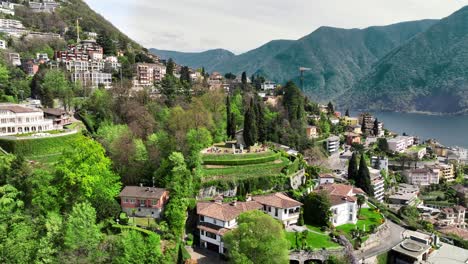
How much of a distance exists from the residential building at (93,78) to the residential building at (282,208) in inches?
1808

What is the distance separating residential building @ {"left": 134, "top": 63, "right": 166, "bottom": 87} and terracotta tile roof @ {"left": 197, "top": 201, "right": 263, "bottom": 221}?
48.0 meters

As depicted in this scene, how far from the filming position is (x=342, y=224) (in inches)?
1598

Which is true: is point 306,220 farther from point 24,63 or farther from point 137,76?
point 24,63

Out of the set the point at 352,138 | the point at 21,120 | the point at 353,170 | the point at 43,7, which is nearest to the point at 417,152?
the point at 352,138

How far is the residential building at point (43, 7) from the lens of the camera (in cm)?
11072

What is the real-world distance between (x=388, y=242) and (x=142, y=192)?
27.9m

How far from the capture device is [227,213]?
115 feet

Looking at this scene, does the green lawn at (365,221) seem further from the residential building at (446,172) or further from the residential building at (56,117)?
the residential building at (446,172)

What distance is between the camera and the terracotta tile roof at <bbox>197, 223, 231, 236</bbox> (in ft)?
108

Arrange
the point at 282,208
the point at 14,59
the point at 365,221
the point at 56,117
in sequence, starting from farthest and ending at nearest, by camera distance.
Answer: the point at 14,59, the point at 56,117, the point at 365,221, the point at 282,208

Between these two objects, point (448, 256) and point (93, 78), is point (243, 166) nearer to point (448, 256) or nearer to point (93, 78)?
point (448, 256)

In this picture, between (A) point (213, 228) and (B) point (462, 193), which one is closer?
(A) point (213, 228)

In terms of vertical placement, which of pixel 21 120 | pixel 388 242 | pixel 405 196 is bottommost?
pixel 405 196

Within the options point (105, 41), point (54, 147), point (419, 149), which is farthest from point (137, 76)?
point (419, 149)
